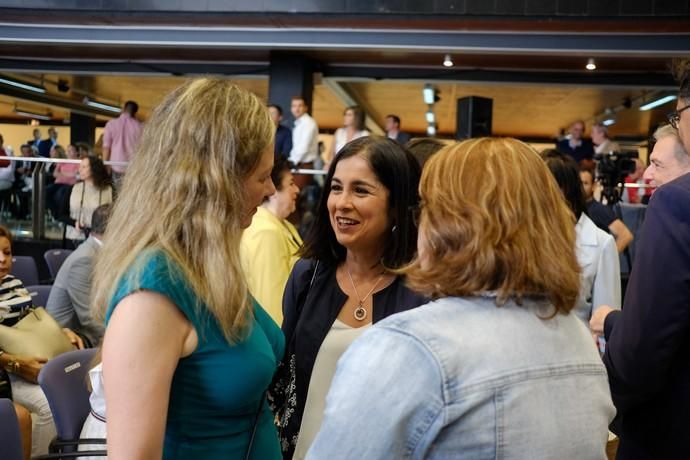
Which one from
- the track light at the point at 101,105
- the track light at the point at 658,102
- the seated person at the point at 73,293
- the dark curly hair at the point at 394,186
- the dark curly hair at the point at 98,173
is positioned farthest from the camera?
the track light at the point at 101,105

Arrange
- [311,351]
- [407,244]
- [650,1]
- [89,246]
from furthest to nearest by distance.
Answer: [650,1], [89,246], [407,244], [311,351]

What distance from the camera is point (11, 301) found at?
383 centimetres

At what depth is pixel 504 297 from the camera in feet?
3.25

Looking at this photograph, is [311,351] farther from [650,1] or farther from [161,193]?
[650,1]

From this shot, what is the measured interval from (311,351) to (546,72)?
1046 centimetres

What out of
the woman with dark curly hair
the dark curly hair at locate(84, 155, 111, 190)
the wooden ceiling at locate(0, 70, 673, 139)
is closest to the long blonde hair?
the woman with dark curly hair

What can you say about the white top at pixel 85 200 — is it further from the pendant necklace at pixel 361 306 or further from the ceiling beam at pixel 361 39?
the pendant necklace at pixel 361 306

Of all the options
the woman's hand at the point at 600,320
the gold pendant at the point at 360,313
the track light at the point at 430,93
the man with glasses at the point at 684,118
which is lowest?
the gold pendant at the point at 360,313

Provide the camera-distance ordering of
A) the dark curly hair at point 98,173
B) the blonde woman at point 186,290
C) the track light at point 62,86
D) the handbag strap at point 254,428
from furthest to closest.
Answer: the track light at point 62,86 → the dark curly hair at point 98,173 → the handbag strap at point 254,428 → the blonde woman at point 186,290

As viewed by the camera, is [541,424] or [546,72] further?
[546,72]

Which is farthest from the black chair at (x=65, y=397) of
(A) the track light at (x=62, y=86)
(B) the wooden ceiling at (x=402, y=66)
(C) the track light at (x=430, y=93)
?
(A) the track light at (x=62, y=86)

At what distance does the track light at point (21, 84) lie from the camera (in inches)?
601

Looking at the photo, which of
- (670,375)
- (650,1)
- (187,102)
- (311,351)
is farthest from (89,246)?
(650,1)

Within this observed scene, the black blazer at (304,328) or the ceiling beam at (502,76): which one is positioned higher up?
the ceiling beam at (502,76)
